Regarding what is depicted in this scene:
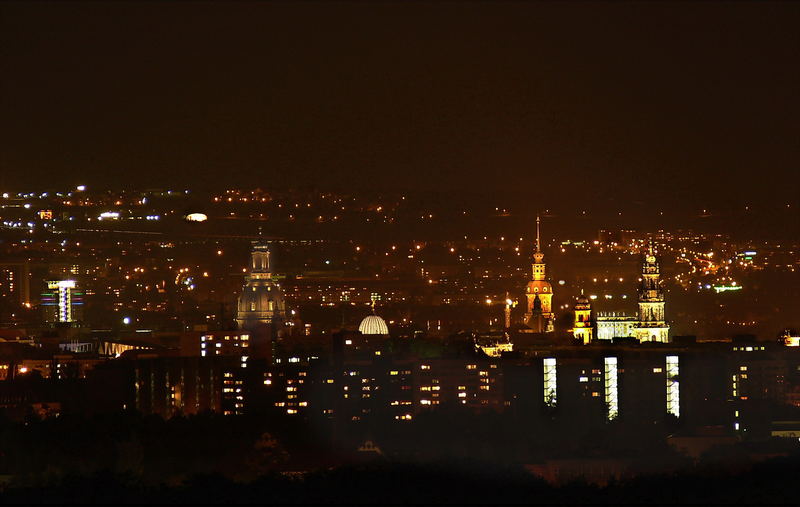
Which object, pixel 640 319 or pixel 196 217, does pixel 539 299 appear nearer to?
pixel 640 319

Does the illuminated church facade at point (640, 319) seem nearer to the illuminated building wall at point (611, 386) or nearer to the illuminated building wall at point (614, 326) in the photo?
the illuminated building wall at point (614, 326)

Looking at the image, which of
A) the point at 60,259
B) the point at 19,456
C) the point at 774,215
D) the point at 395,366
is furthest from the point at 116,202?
the point at 19,456

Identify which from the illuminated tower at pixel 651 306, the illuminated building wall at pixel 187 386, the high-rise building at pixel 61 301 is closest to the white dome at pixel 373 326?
the illuminated tower at pixel 651 306

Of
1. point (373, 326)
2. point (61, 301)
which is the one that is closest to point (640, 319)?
point (373, 326)

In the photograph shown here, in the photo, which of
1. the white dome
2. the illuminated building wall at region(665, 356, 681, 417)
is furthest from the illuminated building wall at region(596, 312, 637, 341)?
the illuminated building wall at region(665, 356, 681, 417)

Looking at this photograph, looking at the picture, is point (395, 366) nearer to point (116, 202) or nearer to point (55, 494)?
point (55, 494)

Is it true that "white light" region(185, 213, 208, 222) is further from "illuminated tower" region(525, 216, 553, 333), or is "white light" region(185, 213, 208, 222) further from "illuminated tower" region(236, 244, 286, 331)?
"illuminated tower" region(525, 216, 553, 333)
